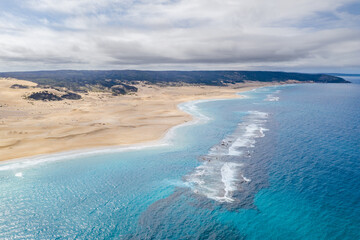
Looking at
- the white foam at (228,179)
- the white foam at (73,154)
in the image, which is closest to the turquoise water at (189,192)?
the white foam at (228,179)

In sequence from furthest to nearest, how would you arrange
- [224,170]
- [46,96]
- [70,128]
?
[46,96] < [70,128] < [224,170]

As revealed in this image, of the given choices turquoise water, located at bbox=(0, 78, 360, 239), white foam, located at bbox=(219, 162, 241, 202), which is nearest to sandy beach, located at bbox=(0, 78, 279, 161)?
turquoise water, located at bbox=(0, 78, 360, 239)

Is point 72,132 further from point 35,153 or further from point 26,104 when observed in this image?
point 26,104

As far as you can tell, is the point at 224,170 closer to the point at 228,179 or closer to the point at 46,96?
the point at 228,179

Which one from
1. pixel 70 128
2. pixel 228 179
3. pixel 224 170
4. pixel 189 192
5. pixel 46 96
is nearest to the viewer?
pixel 189 192

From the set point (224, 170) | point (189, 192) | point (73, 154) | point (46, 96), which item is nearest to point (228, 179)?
point (224, 170)

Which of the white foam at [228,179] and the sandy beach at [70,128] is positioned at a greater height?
the sandy beach at [70,128]

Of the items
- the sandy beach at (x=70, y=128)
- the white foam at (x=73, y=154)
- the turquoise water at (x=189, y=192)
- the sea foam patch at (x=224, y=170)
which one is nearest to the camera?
the turquoise water at (x=189, y=192)

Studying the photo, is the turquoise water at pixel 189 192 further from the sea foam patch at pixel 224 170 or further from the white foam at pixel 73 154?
the white foam at pixel 73 154

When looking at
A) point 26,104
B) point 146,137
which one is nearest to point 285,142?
point 146,137
